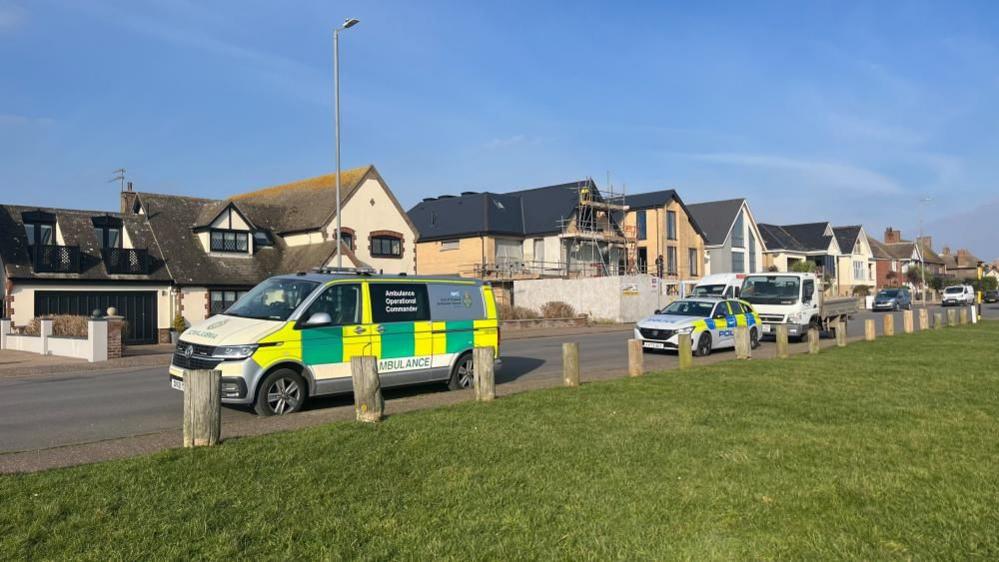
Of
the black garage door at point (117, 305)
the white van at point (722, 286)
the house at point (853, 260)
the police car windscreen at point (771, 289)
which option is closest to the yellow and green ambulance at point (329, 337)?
the police car windscreen at point (771, 289)

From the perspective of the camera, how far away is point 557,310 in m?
39.4

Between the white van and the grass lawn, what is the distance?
16096mm

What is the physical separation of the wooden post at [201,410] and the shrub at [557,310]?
31.5 metres

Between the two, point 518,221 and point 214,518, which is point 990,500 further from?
point 518,221

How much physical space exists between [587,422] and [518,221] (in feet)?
137

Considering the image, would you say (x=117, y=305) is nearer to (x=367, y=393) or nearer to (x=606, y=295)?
(x=606, y=295)

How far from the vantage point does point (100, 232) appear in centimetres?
3030

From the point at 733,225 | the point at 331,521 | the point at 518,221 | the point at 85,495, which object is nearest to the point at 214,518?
the point at 331,521

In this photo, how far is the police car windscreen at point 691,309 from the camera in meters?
A: 20.0

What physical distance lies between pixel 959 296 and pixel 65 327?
59.6m

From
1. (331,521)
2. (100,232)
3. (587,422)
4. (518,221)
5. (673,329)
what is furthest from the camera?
(518,221)

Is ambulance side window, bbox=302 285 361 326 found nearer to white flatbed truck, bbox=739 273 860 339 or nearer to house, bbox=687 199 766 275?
white flatbed truck, bbox=739 273 860 339

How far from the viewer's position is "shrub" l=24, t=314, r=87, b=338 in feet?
78.4

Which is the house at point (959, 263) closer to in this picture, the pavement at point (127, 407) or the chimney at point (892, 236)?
the chimney at point (892, 236)
